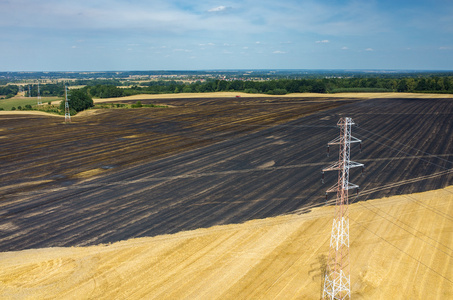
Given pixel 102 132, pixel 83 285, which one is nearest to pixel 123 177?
pixel 83 285

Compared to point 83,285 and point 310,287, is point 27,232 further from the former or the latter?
point 310,287

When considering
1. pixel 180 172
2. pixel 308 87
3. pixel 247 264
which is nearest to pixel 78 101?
pixel 180 172

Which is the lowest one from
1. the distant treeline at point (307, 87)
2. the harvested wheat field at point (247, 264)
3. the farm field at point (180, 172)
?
the harvested wheat field at point (247, 264)

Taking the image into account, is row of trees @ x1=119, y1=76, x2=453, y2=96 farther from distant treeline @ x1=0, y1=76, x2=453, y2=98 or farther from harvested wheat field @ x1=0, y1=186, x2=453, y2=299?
harvested wheat field @ x1=0, y1=186, x2=453, y2=299

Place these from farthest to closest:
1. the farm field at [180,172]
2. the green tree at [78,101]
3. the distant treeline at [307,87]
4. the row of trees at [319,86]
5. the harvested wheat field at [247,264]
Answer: the distant treeline at [307,87]
the row of trees at [319,86]
the green tree at [78,101]
the farm field at [180,172]
the harvested wheat field at [247,264]

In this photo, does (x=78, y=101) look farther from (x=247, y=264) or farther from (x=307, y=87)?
(x=307, y=87)

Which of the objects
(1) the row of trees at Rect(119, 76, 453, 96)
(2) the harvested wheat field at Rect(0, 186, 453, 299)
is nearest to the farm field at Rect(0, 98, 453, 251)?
(2) the harvested wheat field at Rect(0, 186, 453, 299)

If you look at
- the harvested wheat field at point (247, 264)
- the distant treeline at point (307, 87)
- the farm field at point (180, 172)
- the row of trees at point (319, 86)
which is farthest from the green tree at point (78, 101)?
the harvested wheat field at point (247, 264)

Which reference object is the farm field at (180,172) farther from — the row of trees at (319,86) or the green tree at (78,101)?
the row of trees at (319,86)
